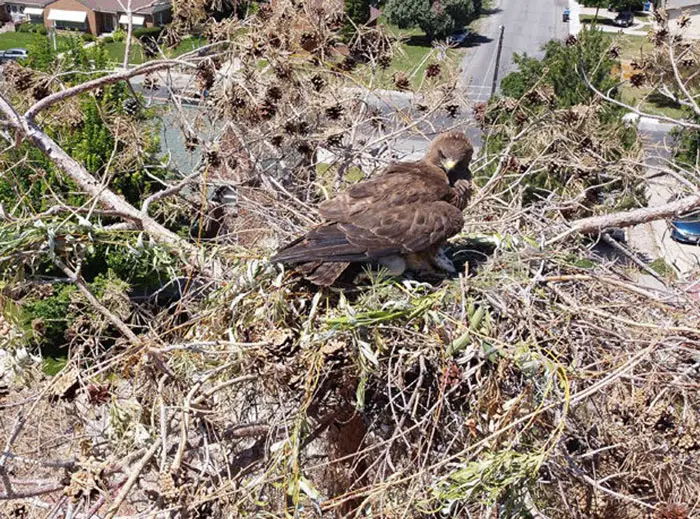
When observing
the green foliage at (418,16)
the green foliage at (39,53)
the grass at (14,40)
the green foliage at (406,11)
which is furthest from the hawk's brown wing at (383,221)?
the grass at (14,40)

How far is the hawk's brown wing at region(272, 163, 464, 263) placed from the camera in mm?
4305

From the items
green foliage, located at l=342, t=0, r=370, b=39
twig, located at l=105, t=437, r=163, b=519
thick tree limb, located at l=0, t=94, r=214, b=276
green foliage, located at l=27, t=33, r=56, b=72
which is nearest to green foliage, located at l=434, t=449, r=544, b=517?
twig, located at l=105, t=437, r=163, b=519

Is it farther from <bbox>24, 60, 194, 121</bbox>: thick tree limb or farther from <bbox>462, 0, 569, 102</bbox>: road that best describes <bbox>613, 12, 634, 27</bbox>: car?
<bbox>24, 60, 194, 121</bbox>: thick tree limb

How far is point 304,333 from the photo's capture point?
3.91m

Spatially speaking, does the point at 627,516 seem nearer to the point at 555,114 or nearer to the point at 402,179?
the point at 402,179

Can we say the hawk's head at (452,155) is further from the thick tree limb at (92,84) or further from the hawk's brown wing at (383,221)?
the thick tree limb at (92,84)

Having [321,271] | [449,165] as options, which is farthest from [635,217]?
[321,271]

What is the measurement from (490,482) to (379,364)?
851 millimetres

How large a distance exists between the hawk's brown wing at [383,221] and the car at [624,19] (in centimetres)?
4014

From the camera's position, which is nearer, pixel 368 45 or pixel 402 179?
pixel 402 179

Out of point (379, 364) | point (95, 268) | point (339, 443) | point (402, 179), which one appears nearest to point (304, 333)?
point (379, 364)

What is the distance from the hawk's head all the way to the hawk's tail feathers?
1.64 meters

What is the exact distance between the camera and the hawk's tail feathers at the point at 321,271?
419 cm

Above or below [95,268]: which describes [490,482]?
above
